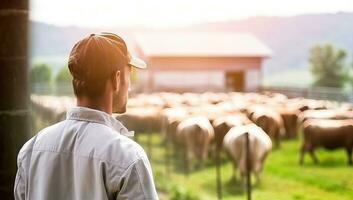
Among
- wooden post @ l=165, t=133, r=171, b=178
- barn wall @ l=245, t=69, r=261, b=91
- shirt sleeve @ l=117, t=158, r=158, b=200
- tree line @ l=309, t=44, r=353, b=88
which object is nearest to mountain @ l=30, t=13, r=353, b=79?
tree line @ l=309, t=44, r=353, b=88

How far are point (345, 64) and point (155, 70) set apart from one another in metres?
1.60

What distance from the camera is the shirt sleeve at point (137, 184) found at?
809 mm

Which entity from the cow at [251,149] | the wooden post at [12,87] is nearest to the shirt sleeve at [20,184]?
the wooden post at [12,87]

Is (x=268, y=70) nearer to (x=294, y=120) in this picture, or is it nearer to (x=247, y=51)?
(x=247, y=51)

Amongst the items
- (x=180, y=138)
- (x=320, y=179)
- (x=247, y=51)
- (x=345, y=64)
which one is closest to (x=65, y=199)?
(x=320, y=179)

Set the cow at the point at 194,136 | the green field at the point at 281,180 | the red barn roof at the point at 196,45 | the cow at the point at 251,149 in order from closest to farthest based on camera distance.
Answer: the green field at the point at 281,180 → the cow at the point at 251,149 → the red barn roof at the point at 196,45 → the cow at the point at 194,136

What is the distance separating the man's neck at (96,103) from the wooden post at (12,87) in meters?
0.65

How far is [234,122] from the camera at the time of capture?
4684mm

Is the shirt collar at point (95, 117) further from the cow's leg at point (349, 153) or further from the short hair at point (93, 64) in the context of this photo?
the cow's leg at point (349, 153)

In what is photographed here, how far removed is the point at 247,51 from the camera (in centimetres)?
420

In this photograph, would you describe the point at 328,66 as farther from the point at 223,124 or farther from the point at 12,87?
the point at 12,87

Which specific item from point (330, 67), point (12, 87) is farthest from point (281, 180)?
point (12, 87)

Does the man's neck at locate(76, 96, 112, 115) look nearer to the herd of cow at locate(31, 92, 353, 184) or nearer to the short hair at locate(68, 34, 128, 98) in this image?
the short hair at locate(68, 34, 128, 98)

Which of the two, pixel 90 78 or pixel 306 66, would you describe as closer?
pixel 90 78
